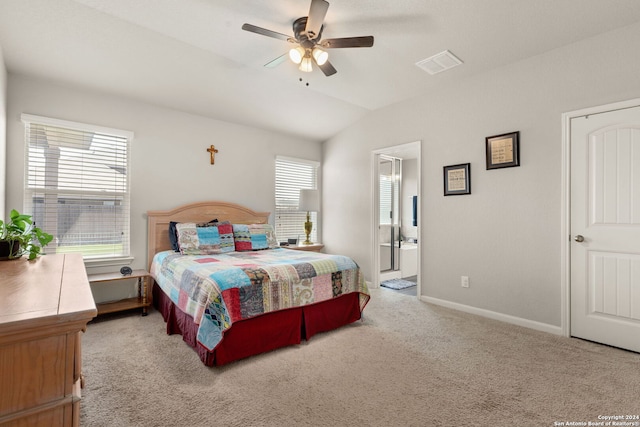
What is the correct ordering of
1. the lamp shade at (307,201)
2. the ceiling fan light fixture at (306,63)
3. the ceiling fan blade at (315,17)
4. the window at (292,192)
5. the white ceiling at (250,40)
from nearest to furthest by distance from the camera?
the ceiling fan blade at (315,17)
the white ceiling at (250,40)
the ceiling fan light fixture at (306,63)
the lamp shade at (307,201)
the window at (292,192)

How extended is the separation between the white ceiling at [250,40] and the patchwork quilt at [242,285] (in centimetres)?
205

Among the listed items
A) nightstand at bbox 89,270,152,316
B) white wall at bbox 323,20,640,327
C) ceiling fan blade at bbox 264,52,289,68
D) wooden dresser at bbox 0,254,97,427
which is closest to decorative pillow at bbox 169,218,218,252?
nightstand at bbox 89,270,152,316

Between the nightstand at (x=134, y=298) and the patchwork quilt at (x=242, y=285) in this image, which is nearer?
the patchwork quilt at (x=242, y=285)

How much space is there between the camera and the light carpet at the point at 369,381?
1.75 m

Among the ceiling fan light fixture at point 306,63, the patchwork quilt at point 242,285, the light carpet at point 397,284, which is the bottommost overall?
the light carpet at point 397,284

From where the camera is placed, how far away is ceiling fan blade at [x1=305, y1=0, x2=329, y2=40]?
2.03 m

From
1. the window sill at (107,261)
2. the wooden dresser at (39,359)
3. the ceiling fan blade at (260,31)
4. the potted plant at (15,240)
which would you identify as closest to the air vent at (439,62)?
the ceiling fan blade at (260,31)

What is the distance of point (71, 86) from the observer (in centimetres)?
330

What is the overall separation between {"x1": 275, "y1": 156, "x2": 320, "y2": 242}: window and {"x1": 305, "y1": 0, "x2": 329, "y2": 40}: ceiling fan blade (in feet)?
9.11

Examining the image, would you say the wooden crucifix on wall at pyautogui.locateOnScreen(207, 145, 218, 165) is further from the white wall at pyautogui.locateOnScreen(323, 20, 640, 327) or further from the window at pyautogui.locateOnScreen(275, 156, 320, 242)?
the white wall at pyautogui.locateOnScreen(323, 20, 640, 327)

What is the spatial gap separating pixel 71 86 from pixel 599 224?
17.6ft

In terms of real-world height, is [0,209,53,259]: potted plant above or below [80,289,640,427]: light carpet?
above

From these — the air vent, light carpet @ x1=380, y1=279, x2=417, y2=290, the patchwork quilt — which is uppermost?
the air vent

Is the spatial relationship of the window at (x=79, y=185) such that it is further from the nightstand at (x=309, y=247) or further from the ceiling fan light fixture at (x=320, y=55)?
the ceiling fan light fixture at (x=320, y=55)
